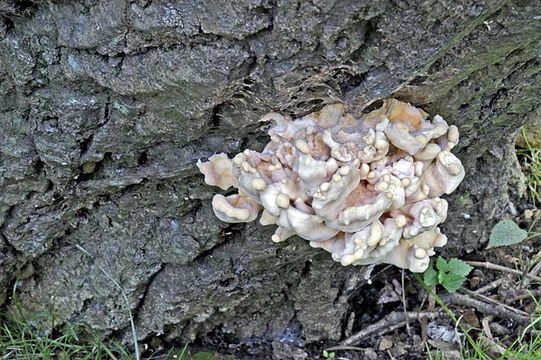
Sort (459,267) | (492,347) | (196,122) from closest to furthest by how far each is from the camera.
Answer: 1. (196,122)
2. (492,347)
3. (459,267)

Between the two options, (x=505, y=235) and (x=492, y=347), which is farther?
(x=505, y=235)

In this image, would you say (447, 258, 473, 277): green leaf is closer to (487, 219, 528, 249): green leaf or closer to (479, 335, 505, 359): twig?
(487, 219, 528, 249): green leaf

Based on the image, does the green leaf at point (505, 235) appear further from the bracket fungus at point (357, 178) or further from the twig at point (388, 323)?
the bracket fungus at point (357, 178)

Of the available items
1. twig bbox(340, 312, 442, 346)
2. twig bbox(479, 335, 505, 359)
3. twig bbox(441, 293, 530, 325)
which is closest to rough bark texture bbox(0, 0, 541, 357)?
twig bbox(340, 312, 442, 346)

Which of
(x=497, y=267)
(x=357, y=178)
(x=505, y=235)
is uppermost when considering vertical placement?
(x=357, y=178)

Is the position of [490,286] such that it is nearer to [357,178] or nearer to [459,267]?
[459,267]

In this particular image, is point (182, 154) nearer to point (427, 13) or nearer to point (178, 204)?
point (178, 204)

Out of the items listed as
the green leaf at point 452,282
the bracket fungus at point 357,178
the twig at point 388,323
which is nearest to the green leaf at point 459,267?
the green leaf at point 452,282

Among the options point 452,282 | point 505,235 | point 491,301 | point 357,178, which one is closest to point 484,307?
point 491,301
